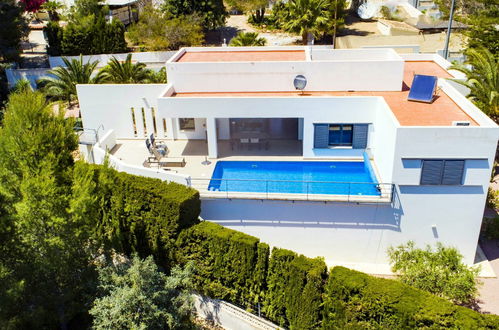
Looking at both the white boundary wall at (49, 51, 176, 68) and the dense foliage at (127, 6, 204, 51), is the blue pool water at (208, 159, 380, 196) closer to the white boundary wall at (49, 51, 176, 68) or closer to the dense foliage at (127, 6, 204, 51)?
the white boundary wall at (49, 51, 176, 68)

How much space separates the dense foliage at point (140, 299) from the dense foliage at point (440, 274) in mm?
8309

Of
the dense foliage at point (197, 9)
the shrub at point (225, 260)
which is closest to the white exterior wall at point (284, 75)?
the shrub at point (225, 260)

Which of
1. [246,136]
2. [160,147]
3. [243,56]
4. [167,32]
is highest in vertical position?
[243,56]

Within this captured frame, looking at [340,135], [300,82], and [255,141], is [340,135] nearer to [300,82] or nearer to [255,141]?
[300,82]

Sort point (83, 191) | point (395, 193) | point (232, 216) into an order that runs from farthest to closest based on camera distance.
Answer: point (232, 216)
point (395, 193)
point (83, 191)

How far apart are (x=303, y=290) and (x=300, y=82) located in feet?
35.8

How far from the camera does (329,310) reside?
53.7 feet

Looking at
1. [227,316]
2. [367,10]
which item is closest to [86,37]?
[367,10]

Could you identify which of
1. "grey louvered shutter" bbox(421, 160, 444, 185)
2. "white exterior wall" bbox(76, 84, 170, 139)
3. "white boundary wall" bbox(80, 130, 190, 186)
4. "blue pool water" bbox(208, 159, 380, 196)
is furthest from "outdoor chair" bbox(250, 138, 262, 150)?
"grey louvered shutter" bbox(421, 160, 444, 185)

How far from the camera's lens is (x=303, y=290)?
16.8 metres

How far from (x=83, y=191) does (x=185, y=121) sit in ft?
37.9

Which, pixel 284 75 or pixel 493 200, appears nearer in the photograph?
pixel 284 75

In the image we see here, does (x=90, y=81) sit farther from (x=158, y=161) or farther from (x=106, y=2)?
(x=106, y=2)

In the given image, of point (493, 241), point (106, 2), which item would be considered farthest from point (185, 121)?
point (106, 2)
